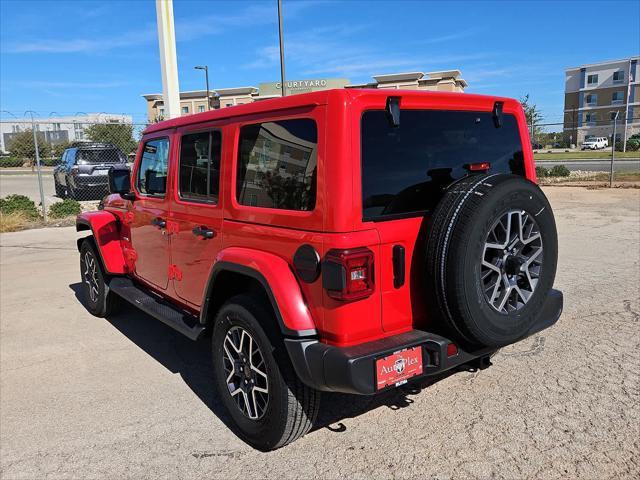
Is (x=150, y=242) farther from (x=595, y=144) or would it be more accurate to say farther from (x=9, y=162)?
(x=595, y=144)

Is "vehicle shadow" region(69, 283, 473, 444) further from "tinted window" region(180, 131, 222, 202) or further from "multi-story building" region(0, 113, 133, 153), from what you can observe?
"multi-story building" region(0, 113, 133, 153)

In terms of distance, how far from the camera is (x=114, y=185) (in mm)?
4773

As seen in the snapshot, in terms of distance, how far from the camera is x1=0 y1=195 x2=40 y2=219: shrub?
12.3m

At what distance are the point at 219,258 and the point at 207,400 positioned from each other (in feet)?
3.80

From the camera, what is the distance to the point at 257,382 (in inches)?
116

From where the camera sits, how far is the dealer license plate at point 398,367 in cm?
245

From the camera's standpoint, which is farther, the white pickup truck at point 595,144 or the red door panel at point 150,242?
the white pickup truck at point 595,144

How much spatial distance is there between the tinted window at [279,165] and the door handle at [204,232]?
0.36 meters

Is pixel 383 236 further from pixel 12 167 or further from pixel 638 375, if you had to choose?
pixel 12 167

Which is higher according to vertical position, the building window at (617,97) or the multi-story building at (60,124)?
the building window at (617,97)

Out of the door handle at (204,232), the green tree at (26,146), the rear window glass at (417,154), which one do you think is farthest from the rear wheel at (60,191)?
the green tree at (26,146)

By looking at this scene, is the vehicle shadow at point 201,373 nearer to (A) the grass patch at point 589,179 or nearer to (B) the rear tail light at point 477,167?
(B) the rear tail light at point 477,167

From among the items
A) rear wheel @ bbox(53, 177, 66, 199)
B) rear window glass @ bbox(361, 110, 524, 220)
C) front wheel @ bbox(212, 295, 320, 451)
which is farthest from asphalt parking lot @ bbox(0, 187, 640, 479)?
rear wheel @ bbox(53, 177, 66, 199)

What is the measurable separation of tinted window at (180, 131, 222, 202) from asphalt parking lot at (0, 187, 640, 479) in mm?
1447
